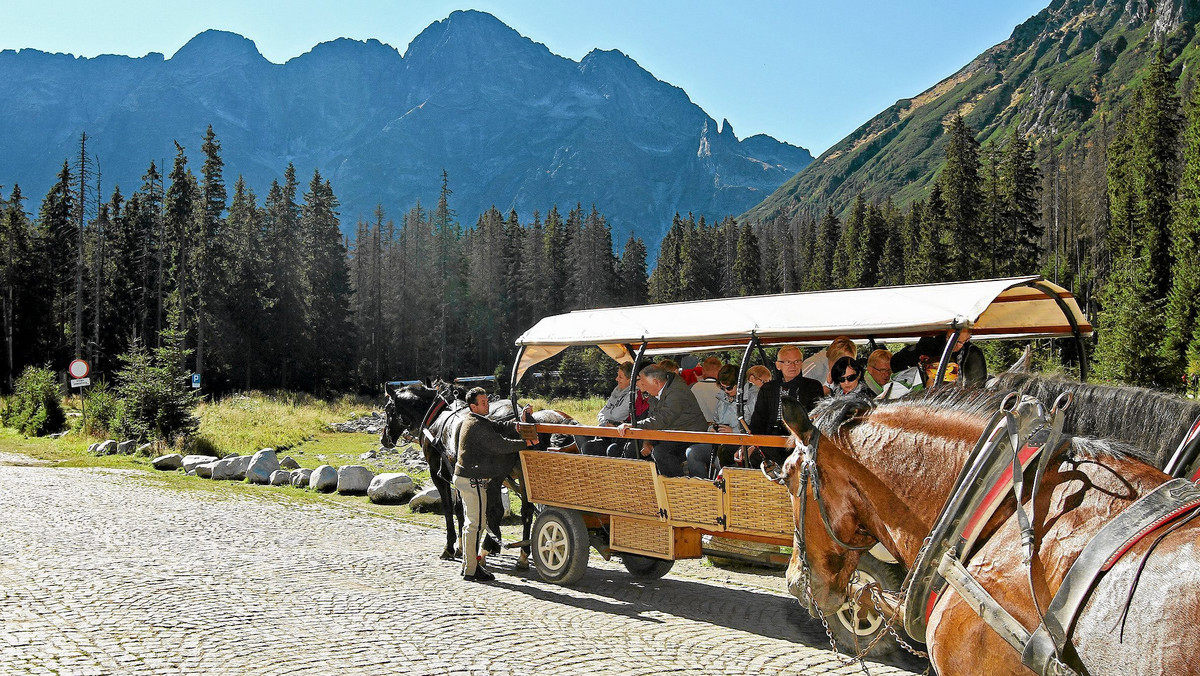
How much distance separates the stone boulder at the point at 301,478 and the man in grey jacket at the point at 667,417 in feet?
39.2

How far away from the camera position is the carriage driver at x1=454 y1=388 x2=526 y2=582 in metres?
9.80

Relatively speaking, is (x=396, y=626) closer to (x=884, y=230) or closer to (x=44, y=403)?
(x=44, y=403)

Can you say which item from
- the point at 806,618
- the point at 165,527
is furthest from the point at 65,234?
the point at 806,618

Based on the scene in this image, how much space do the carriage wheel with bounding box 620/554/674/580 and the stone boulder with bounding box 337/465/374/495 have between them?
29.3 feet

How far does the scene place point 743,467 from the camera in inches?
308

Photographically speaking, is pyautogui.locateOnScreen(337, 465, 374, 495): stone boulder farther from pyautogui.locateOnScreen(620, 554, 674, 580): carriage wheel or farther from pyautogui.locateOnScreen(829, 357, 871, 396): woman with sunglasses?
pyautogui.locateOnScreen(829, 357, 871, 396): woman with sunglasses

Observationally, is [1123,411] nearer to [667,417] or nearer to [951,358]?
[951,358]

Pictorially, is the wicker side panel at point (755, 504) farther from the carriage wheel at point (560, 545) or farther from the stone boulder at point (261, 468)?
the stone boulder at point (261, 468)

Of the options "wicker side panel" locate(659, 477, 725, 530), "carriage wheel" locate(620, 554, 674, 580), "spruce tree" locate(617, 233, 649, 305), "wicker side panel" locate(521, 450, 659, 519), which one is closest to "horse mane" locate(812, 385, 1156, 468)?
"wicker side panel" locate(659, 477, 725, 530)

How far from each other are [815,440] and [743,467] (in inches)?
152

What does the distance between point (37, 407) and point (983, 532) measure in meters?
39.0

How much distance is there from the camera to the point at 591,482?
8.98m

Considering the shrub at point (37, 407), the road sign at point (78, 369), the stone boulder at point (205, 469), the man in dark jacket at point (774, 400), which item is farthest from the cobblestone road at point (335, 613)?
the shrub at point (37, 407)

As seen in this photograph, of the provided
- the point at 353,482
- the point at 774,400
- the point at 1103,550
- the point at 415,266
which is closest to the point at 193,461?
the point at 353,482
